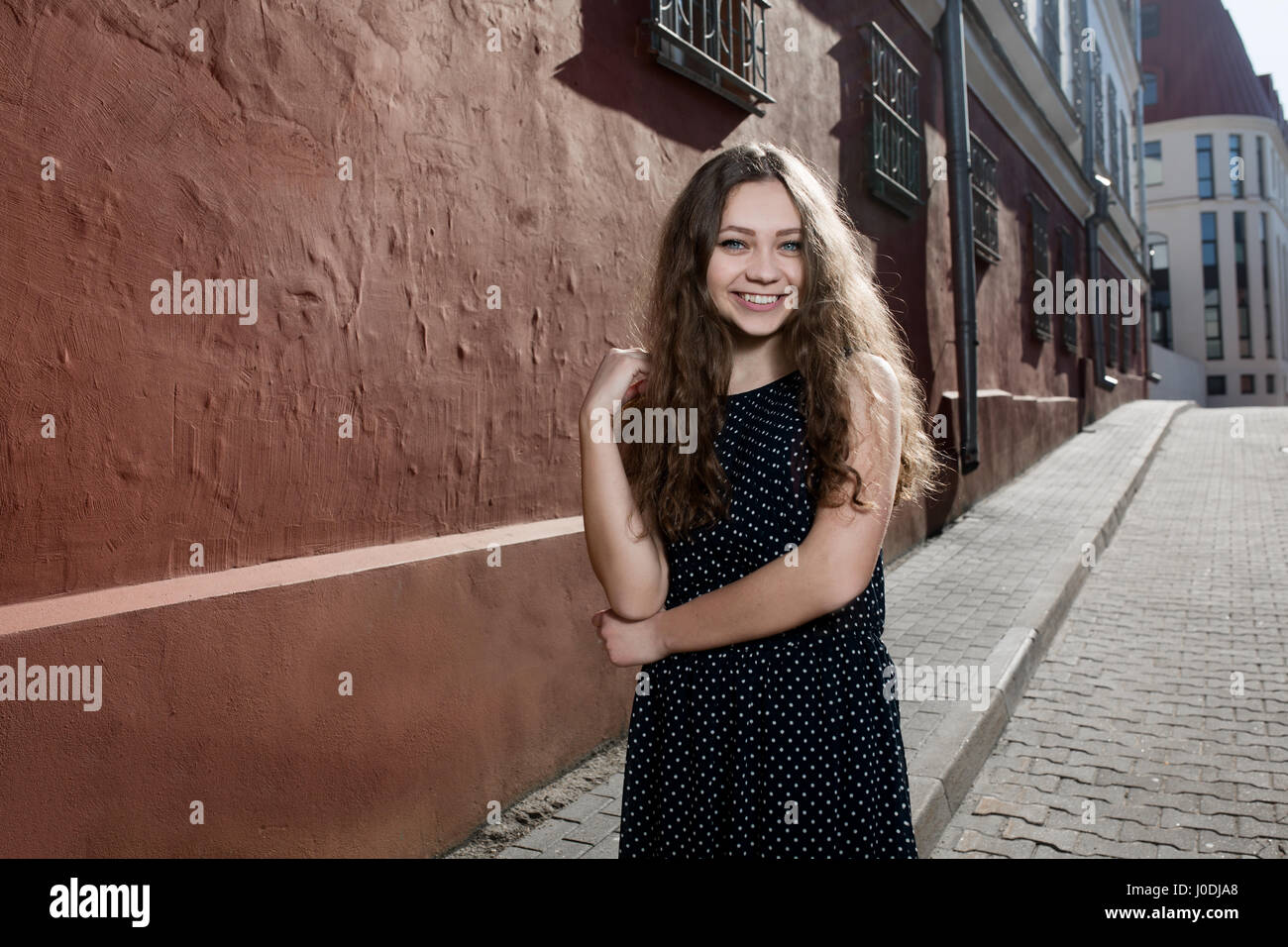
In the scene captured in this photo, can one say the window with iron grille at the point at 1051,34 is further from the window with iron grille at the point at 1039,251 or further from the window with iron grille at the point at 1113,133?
the window with iron grille at the point at 1113,133

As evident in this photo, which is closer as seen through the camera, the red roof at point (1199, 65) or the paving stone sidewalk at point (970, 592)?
the paving stone sidewalk at point (970, 592)

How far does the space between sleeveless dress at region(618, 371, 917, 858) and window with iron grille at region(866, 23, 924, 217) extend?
22.3ft

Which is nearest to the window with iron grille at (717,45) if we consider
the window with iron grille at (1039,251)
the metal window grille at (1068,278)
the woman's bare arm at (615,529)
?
the woman's bare arm at (615,529)

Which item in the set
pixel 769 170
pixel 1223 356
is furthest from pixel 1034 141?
pixel 1223 356

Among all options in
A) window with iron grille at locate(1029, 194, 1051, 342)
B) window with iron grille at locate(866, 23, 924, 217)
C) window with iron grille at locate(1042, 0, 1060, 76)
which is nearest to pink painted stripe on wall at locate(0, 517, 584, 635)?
window with iron grille at locate(866, 23, 924, 217)

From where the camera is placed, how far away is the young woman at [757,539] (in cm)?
172

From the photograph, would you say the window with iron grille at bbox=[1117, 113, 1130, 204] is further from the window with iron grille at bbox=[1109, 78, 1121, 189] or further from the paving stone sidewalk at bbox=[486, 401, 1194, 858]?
the paving stone sidewalk at bbox=[486, 401, 1194, 858]

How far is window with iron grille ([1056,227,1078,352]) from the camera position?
646 inches

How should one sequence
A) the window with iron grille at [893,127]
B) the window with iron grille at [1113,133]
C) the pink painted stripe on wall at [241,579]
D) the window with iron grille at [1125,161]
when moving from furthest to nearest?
the window with iron grille at [1125,161] < the window with iron grille at [1113,133] < the window with iron grille at [893,127] < the pink painted stripe on wall at [241,579]

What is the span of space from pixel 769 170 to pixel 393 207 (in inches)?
74.6

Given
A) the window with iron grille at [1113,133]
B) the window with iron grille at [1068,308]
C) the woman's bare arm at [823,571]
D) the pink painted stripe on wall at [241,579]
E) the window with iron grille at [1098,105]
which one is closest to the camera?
the woman's bare arm at [823,571]

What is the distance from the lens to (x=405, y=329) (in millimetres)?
3475

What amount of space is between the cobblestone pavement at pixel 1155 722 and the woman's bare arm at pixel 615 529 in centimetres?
238

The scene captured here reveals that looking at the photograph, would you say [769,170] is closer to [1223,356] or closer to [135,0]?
[135,0]
